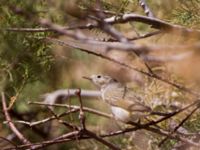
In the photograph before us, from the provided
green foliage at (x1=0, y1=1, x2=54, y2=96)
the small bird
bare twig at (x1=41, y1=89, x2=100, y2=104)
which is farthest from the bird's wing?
bare twig at (x1=41, y1=89, x2=100, y2=104)

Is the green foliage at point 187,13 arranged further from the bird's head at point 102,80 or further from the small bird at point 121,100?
the bird's head at point 102,80

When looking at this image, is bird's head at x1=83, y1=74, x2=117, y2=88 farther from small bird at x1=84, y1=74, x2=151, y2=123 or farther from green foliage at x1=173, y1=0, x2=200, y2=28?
green foliage at x1=173, y1=0, x2=200, y2=28

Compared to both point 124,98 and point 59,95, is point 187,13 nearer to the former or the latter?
point 124,98

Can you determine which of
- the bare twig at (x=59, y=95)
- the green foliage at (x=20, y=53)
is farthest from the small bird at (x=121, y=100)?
the bare twig at (x=59, y=95)

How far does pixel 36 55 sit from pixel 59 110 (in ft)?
2.15

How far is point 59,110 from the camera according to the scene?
2279mm

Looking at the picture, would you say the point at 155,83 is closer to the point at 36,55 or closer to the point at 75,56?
the point at 36,55

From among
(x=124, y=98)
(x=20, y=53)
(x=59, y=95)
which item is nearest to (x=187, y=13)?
(x=124, y=98)

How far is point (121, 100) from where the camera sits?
1635mm

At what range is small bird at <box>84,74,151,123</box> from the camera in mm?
1352

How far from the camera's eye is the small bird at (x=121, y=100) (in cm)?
135

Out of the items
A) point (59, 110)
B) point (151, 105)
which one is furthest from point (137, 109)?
point (59, 110)

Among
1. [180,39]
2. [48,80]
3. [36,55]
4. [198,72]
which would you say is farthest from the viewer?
[48,80]

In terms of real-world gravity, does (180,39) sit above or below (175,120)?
above
